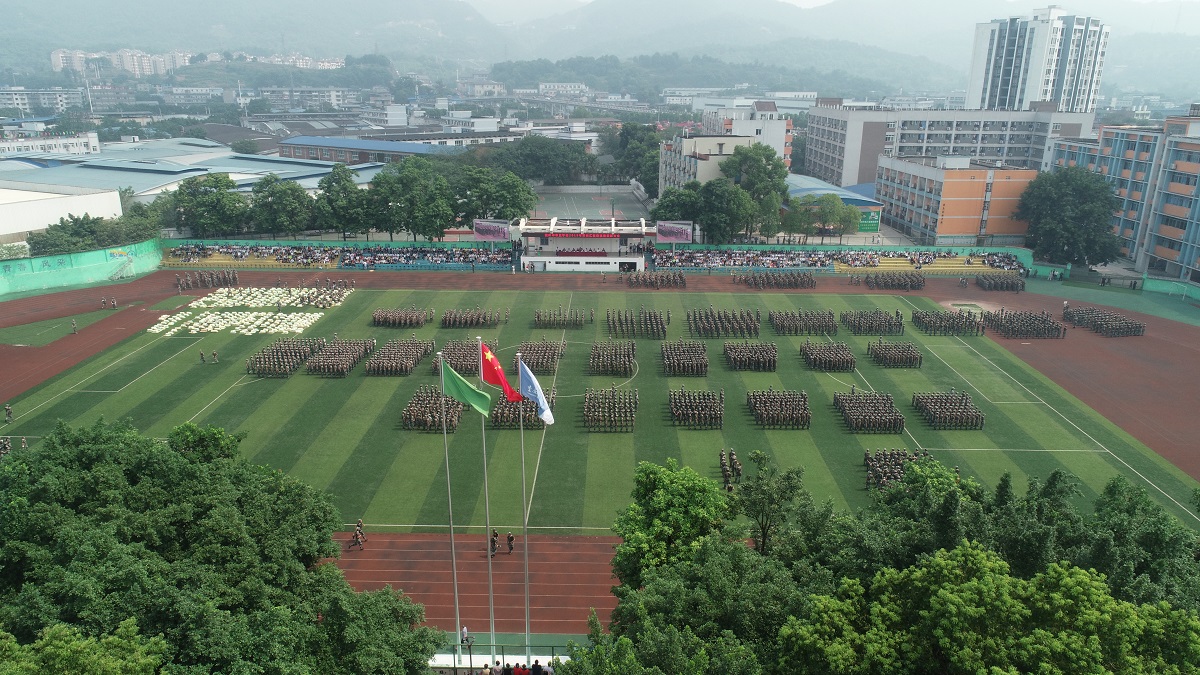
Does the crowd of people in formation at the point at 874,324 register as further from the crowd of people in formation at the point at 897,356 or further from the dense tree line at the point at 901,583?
the dense tree line at the point at 901,583

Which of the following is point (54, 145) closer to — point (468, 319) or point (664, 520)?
point (468, 319)

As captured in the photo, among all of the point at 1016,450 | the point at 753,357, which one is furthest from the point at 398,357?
the point at 1016,450

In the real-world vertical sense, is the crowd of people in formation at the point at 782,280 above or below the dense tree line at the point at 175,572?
below

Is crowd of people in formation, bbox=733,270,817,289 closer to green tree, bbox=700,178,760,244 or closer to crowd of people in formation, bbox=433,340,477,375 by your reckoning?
green tree, bbox=700,178,760,244

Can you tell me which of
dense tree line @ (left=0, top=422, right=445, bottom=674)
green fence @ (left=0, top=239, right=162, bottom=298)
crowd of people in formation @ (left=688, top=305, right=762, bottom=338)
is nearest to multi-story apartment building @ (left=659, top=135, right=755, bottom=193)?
crowd of people in formation @ (left=688, top=305, right=762, bottom=338)

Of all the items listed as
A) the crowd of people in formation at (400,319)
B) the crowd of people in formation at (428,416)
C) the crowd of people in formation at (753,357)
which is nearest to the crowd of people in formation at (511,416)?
the crowd of people in formation at (428,416)

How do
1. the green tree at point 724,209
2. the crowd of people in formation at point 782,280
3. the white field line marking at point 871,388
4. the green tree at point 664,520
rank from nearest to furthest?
the green tree at point 664,520 → the white field line marking at point 871,388 → the crowd of people in formation at point 782,280 → the green tree at point 724,209
